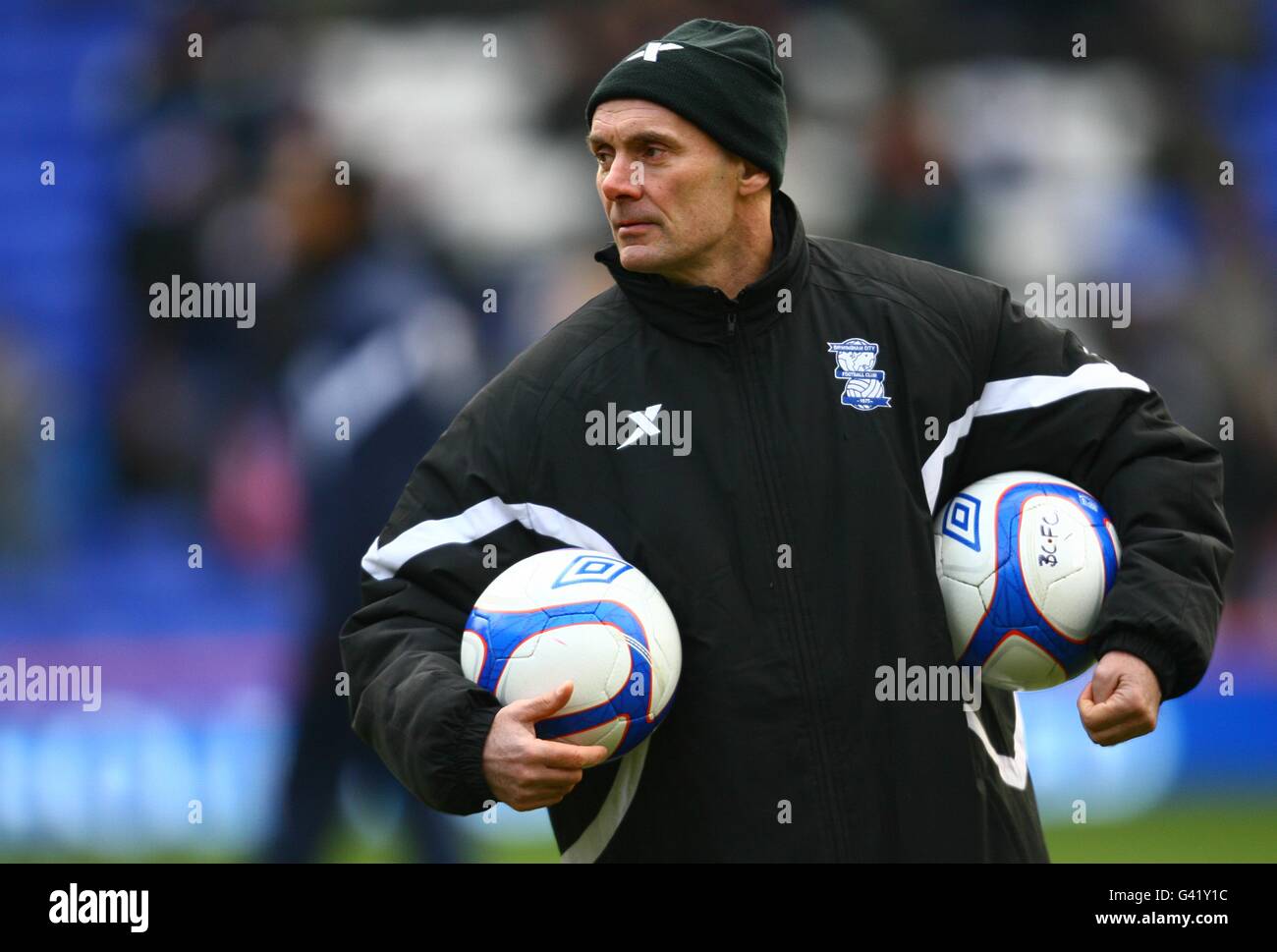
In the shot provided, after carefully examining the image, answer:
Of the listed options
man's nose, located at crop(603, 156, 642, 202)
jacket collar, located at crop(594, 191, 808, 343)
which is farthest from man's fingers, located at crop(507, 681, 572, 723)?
man's nose, located at crop(603, 156, 642, 202)

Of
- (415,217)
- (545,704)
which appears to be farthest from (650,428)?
(415,217)

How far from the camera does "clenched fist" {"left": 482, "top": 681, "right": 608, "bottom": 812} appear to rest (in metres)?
3.30

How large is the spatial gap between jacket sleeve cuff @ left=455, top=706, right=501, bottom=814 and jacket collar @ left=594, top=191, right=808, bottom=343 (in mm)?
912

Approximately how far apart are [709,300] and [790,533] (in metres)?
0.51

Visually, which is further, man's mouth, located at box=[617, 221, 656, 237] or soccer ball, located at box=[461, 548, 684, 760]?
man's mouth, located at box=[617, 221, 656, 237]

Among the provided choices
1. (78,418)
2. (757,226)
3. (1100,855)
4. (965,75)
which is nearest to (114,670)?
(78,418)

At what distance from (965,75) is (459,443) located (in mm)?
7570

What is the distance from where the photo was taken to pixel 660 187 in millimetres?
3801

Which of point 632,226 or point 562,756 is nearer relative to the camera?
point 562,756

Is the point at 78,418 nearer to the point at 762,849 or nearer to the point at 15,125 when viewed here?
the point at 15,125

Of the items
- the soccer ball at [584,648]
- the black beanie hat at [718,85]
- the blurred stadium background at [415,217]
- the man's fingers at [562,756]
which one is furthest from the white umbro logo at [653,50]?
the blurred stadium background at [415,217]

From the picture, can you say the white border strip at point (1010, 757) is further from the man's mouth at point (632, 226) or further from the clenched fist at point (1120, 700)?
the man's mouth at point (632, 226)

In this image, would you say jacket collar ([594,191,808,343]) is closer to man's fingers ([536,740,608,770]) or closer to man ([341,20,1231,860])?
man ([341,20,1231,860])

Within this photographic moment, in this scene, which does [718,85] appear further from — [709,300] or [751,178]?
[709,300]
